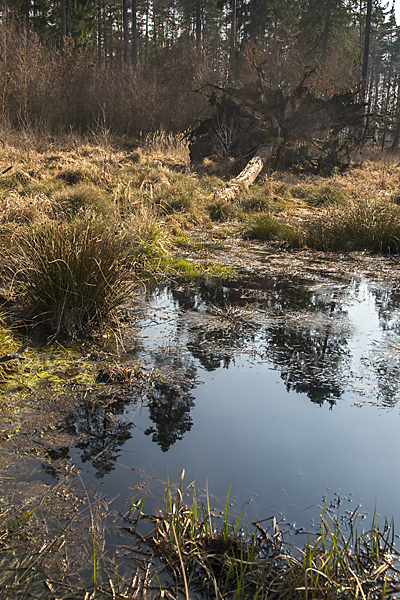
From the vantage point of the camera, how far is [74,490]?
2.02m

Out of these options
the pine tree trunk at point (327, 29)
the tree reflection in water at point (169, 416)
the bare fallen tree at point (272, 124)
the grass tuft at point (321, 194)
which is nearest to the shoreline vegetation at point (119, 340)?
the tree reflection in water at point (169, 416)

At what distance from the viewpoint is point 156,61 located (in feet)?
86.9

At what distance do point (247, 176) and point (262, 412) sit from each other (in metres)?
9.78

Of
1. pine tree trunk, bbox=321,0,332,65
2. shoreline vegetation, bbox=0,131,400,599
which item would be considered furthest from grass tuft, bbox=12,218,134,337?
pine tree trunk, bbox=321,0,332,65

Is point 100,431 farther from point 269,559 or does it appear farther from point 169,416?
point 269,559

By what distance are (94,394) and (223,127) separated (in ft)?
42.4

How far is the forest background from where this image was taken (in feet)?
52.5

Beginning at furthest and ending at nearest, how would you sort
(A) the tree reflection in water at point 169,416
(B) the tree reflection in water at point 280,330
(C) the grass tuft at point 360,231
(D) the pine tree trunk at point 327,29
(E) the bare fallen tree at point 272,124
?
(D) the pine tree trunk at point 327,29 → (E) the bare fallen tree at point 272,124 → (C) the grass tuft at point 360,231 → (B) the tree reflection in water at point 280,330 → (A) the tree reflection in water at point 169,416

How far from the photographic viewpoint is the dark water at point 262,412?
83.3 inches

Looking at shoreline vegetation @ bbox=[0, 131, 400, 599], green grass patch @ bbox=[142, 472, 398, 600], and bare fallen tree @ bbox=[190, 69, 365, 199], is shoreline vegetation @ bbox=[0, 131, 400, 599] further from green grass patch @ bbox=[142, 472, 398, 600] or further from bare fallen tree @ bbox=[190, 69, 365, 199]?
bare fallen tree @ bbox=[190, 69, 365, 199]

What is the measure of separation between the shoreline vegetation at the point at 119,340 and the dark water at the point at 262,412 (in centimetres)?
16

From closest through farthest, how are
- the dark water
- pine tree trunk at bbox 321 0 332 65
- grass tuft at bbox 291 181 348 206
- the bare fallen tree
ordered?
1. the dark water
2. grass tuft at bbox 291 181 348 206
3. the bare fallen tree
4. pine tree trunk at bbox 321 0 332 65

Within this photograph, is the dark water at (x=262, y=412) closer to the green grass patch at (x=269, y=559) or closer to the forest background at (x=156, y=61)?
the green grass patch at (x=269, y=559)

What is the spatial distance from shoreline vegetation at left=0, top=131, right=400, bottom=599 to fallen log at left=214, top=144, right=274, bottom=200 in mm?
675
